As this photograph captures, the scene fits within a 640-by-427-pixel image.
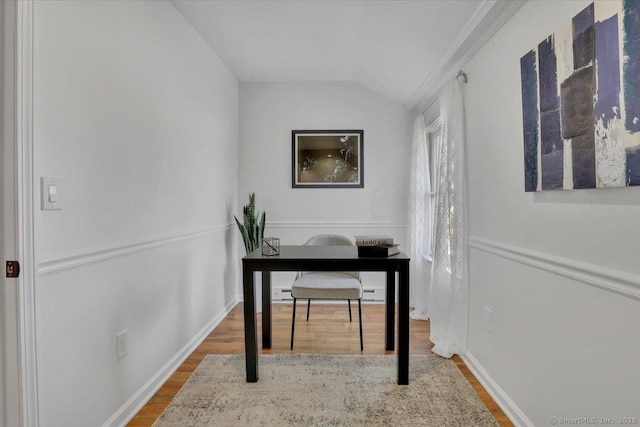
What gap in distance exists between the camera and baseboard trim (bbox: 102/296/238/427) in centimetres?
180

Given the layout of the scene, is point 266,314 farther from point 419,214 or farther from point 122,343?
point 419,214

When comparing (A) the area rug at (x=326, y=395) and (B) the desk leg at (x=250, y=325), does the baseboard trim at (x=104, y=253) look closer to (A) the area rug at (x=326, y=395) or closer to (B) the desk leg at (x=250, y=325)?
(B) the desk leg at (x=250, y=325)

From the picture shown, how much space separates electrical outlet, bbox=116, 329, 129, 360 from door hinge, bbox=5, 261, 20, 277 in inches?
26.8

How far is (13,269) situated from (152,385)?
119 cm

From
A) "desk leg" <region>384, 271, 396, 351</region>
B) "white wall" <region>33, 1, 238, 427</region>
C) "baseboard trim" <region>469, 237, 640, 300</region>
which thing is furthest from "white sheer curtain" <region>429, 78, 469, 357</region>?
"white wall" <region>33, 1, 238, 427</region>

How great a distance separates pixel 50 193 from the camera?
137 cm

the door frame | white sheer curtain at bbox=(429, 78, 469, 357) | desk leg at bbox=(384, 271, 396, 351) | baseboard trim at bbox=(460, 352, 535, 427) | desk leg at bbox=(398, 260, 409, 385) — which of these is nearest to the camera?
the door frame

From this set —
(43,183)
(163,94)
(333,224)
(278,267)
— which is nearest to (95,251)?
(43,183)

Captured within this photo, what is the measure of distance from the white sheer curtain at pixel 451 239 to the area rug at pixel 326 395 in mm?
253

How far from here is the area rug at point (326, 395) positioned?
6.05 feet

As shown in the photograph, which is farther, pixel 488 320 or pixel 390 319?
pixel 390 319

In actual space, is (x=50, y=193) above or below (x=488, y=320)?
above

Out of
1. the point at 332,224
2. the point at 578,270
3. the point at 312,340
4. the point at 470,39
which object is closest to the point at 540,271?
the point at 578,270

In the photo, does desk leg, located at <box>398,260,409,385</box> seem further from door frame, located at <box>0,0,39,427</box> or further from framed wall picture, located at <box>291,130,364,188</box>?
framed wall picture, located at <box>291,130,364,188</box>
